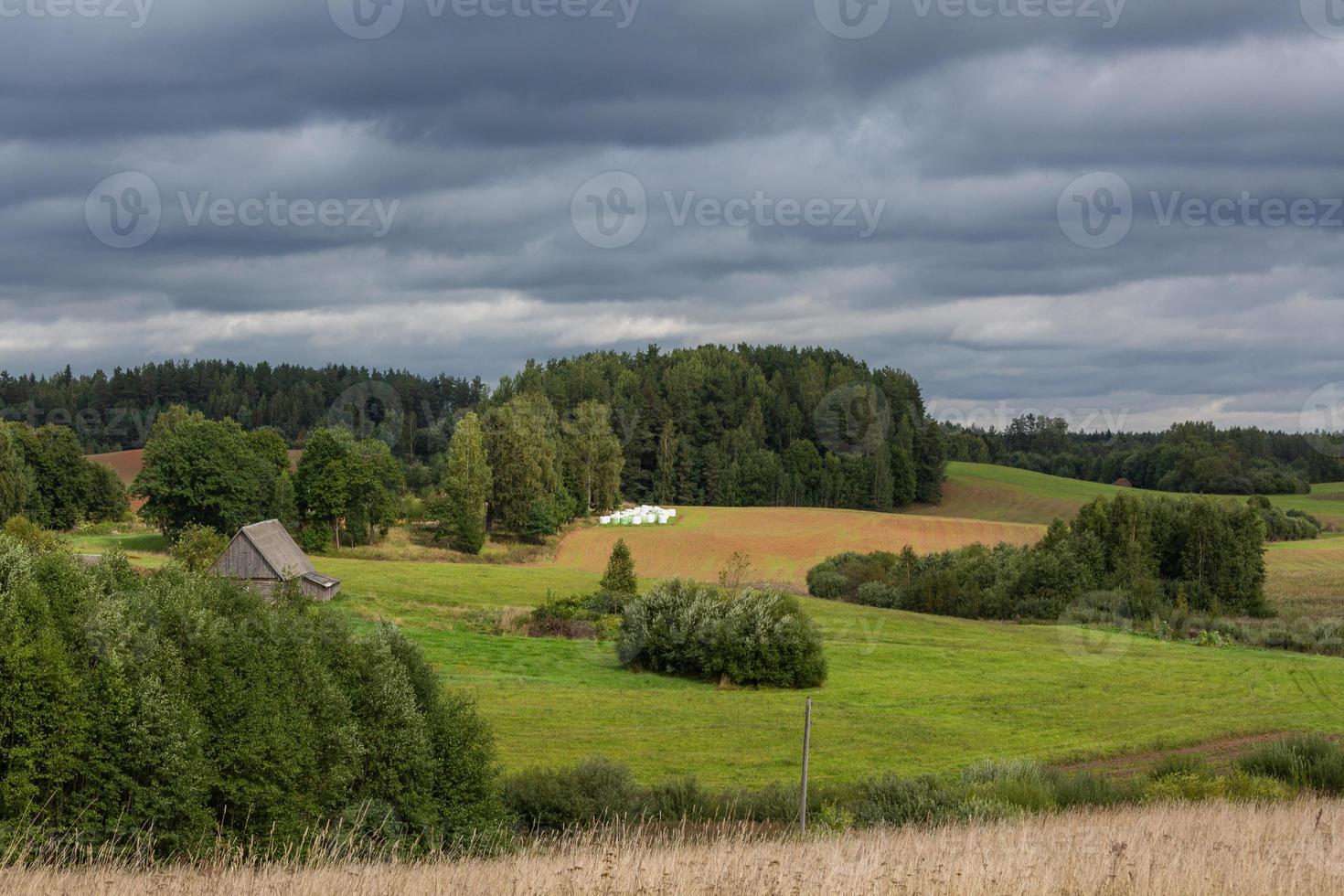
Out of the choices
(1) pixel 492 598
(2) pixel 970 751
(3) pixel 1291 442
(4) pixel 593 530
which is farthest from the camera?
(3) pixel 1291 442

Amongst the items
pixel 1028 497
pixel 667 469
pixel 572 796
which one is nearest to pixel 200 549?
pixel 572 796

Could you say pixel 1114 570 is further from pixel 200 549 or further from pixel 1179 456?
pixel 1179 456

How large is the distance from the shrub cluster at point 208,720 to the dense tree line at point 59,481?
7223cm

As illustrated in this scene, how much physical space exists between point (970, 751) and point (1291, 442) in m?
178

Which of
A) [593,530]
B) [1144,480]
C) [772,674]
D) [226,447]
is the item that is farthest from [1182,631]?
[1144,480]

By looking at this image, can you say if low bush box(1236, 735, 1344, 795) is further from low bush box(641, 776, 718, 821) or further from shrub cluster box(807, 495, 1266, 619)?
shrub cluster box(807, 495, 1266, 619)

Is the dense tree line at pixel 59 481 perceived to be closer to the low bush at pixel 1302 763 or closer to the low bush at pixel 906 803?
the low bush at pixel 906 803

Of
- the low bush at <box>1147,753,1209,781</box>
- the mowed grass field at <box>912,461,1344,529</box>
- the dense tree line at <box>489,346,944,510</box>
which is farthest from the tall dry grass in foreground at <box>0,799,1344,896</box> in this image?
the mowed grass field at <box>912,461,1344,529</box>

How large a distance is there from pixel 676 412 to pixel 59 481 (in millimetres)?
69787

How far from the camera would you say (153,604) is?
56.3 ft

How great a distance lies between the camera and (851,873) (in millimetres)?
8594

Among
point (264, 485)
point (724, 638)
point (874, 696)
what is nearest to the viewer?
point (874, 696)

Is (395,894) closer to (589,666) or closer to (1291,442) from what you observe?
(589,666)

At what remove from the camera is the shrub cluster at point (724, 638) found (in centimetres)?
4094
